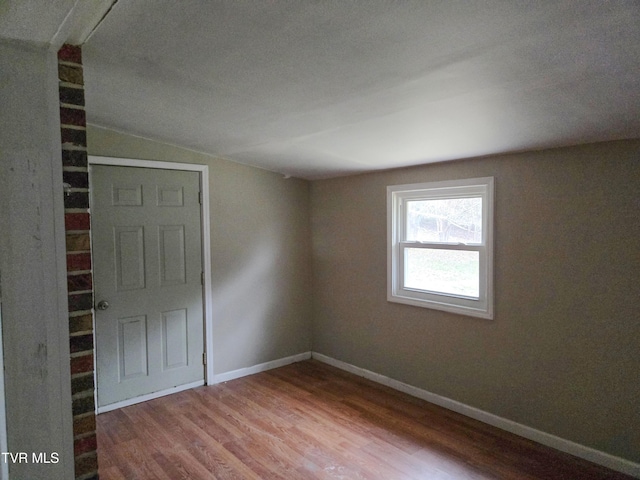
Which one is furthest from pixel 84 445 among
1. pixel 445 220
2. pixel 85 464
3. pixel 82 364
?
pixel 445 220

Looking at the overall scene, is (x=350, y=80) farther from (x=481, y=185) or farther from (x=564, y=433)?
(x=564, y=433)

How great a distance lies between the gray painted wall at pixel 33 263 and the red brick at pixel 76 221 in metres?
0.04

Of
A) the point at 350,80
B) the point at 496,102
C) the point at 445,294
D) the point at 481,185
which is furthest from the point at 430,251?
the point at 350,80

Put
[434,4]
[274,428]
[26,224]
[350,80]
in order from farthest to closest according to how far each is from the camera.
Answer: [274,428] < [350,80] < [26,224] < [434,4]

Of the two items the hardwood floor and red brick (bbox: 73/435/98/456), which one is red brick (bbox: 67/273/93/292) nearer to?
red brick (bbox: 73/435/98/456)

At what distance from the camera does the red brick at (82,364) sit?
160cm

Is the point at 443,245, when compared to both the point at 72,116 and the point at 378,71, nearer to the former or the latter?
the point at 378,71

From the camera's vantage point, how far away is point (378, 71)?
5.81 ft

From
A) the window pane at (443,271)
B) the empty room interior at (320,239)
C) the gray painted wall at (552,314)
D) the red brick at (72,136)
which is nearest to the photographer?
the empty room interior at (320,239)

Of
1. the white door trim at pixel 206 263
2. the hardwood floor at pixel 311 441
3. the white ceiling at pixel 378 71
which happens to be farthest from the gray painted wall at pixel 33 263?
the white door trim at pixel 206 263

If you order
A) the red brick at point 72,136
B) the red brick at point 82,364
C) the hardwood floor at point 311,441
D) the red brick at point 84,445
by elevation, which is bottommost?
the hardwood floor at point 311,441

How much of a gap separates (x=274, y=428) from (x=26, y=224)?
2222mm

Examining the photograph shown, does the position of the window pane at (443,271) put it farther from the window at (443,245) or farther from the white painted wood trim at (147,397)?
the white painted wood trim at (147,397)

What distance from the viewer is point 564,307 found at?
8.63 ft
